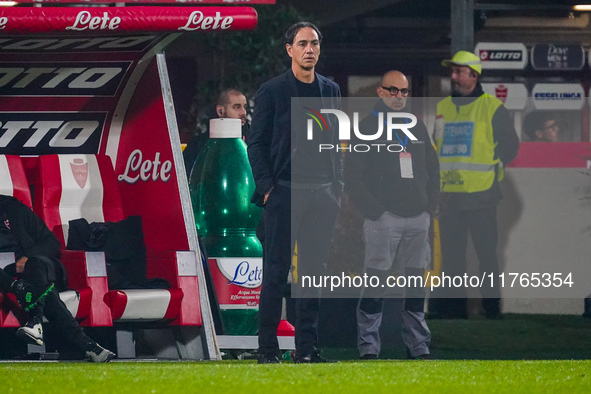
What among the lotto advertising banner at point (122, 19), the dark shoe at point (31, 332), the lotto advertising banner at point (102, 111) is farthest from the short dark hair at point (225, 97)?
the dark shoe at point (31, 332)

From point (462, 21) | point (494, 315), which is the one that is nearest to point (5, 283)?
point (494, 315)

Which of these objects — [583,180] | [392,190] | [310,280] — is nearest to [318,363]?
[310,280]

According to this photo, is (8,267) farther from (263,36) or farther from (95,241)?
(263,36)

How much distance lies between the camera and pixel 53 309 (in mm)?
7035

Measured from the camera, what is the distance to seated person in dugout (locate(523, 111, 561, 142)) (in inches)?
537

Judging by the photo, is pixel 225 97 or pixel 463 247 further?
pixel 463 247

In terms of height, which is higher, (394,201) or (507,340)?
(394,201)

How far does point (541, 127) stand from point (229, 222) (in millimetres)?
→ 6403

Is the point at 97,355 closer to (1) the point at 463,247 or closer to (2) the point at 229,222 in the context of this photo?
(2) the point at 229,222

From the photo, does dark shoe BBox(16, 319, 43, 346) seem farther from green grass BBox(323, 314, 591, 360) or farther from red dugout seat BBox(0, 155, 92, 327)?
green grass BBox(323, 314, 591, 360)

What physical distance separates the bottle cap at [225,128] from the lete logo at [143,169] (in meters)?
0.52

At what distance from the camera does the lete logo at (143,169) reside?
8.15 m

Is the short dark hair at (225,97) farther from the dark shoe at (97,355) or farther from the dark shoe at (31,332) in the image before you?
the dark shoe at (31,332)

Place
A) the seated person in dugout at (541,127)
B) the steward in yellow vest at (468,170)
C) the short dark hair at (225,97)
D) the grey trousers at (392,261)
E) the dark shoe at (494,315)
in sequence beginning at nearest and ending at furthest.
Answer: the grey trousers at (392,261) → the short dark hair at (225,97) → the steward in yellow vest at (468,170) → the dark shoe at (494,315) → the seated person in dugout at (541,127)
